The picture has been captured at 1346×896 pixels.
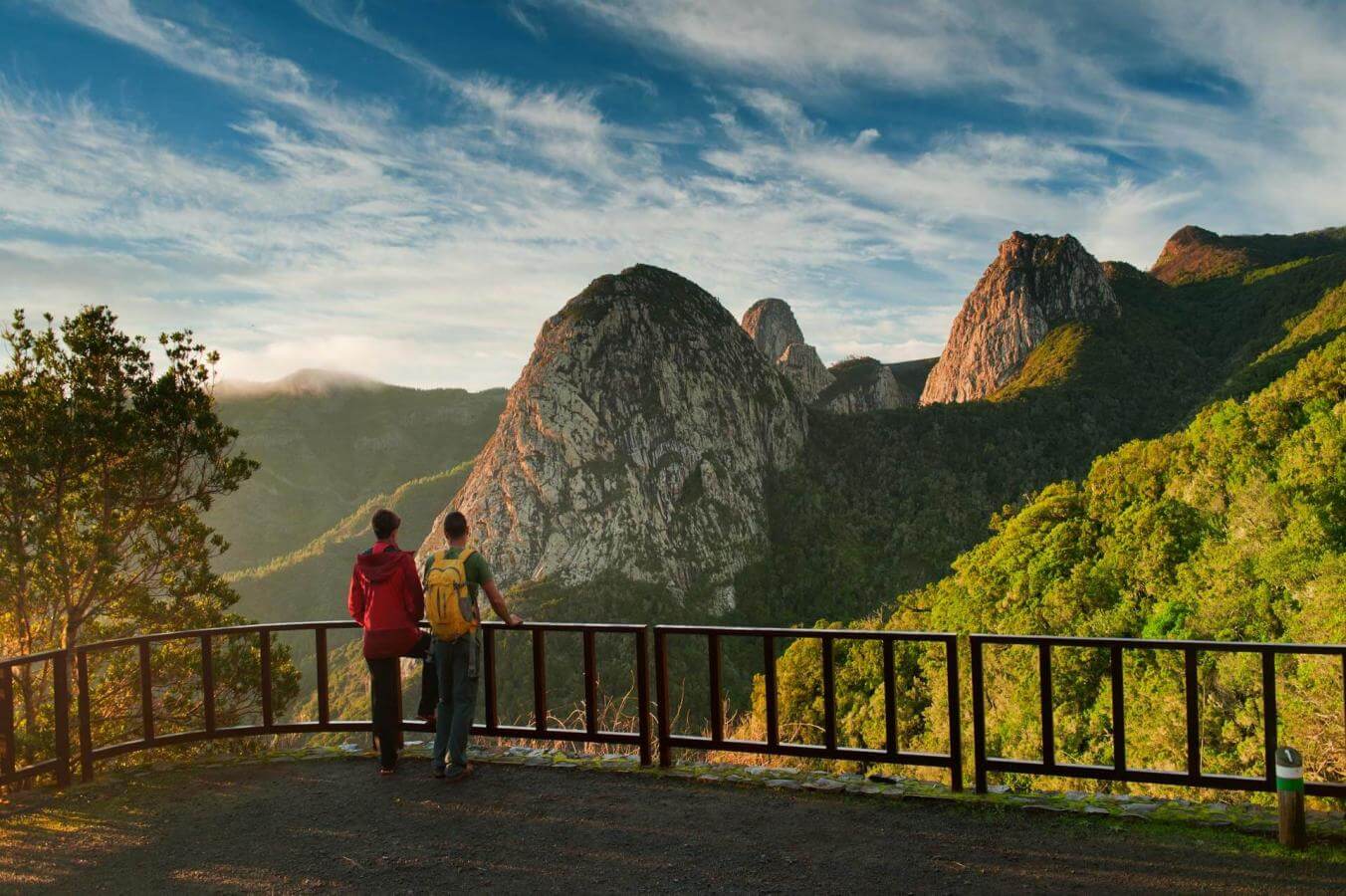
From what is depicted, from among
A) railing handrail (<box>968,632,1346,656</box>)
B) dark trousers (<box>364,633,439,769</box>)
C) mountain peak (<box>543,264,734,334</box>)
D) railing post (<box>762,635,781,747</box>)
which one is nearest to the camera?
railing handrail (<box>968,632,1346,656</box>)

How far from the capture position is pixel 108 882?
478cm

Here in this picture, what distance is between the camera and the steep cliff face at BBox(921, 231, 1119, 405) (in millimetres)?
119625

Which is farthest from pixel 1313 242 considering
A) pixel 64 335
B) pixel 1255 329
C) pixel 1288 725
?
pixel 64 335

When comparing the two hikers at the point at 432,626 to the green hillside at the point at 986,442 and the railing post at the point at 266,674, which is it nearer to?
the railing post at the point at 266,674

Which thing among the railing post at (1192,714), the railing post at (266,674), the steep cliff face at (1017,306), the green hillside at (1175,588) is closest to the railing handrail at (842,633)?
the railing post at (1192,714)

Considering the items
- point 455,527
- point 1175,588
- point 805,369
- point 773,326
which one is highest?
point 773,326

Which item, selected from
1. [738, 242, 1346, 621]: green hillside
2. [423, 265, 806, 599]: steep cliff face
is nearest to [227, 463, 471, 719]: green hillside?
[423, 265, 806, 599]: steep cliff face

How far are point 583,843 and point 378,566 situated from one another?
266cm

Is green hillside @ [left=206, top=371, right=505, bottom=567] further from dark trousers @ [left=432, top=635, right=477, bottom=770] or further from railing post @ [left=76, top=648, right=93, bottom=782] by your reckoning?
→ dark trousers @ [left=432, top=635, right=477, bottom=770]

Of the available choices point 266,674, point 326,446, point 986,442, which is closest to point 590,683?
point 266,674

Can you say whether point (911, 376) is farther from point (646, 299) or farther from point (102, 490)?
point (102, 490)

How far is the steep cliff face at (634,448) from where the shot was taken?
85688 millimetres

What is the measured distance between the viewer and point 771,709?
578 cm

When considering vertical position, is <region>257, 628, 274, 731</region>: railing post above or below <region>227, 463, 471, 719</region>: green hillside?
above
